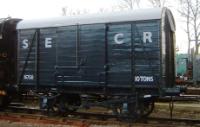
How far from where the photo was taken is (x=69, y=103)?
16.7 meters

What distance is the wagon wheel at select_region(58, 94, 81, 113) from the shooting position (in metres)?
16.4

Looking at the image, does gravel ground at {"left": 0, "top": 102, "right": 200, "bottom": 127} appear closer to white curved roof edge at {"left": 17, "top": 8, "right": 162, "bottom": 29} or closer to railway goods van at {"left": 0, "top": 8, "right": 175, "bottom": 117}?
railway goods van at {"left": 0, "top": 8, "right": 175, "bottom": 117}

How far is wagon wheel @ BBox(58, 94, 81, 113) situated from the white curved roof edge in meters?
2.50

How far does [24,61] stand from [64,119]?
3016 mm

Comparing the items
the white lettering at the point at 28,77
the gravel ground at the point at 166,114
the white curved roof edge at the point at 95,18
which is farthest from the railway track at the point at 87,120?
the white curved roof edge at the point at 95,18

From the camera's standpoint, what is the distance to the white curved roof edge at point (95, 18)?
1471 centimetres

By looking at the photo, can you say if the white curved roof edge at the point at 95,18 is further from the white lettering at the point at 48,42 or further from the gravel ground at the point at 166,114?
the gravel ground at the point at 166,114

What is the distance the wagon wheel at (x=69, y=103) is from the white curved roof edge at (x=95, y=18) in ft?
8.21

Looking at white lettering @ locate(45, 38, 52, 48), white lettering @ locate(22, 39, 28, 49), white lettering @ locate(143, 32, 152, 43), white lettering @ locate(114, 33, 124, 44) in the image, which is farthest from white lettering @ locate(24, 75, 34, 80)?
white lettering @ locate(143, 32, 152, 43)

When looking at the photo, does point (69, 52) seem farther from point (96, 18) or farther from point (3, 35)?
point (3, 35)

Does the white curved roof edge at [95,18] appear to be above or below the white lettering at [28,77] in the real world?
above

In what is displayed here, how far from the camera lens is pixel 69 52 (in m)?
16.2

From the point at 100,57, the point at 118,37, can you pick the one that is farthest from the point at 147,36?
the point at 100,57

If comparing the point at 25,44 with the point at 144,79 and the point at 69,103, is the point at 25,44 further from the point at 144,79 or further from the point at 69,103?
the point at 144,79
